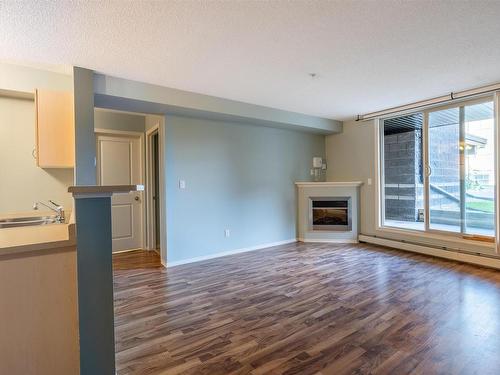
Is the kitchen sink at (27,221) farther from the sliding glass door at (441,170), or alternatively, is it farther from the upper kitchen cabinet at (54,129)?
the sliding glass door at (441,170)

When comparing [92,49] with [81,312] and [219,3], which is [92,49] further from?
[81,312]

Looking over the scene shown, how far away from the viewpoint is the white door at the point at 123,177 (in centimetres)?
459

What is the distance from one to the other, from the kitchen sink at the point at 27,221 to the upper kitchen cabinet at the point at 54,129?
0.51 metres

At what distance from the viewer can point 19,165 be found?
3025 mm

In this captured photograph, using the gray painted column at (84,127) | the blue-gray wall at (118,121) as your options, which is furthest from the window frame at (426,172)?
the gray painted column at (84,127)

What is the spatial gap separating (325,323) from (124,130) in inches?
166

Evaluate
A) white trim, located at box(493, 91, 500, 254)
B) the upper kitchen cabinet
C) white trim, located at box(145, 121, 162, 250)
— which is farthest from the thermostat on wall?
the upper kitchen cabinet

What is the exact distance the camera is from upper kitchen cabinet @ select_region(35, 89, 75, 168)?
2.62 meters

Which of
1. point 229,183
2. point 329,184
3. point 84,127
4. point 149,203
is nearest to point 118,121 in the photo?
point 149,203

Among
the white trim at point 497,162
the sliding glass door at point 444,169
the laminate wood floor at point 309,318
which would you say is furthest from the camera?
the sliding glass door at point 444,169

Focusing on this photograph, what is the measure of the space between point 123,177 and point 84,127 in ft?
6.88

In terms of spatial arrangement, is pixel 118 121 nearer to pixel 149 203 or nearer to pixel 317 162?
pixel 149 203

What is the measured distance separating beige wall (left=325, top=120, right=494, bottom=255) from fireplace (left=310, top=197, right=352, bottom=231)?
0.32 metres

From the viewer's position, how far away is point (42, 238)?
4.32 ft
